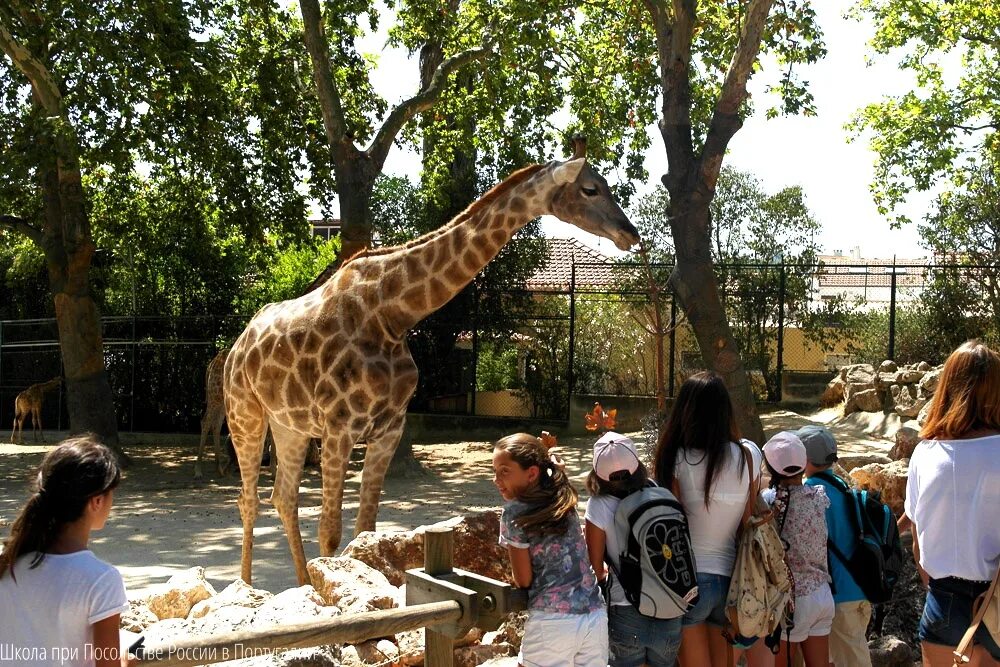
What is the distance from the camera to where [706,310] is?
11.1 meters

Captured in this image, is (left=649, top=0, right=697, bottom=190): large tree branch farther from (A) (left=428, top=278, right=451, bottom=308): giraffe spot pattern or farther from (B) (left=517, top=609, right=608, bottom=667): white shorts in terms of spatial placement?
(B) (left=517, top=609, right=608, bottom=667): white shorts

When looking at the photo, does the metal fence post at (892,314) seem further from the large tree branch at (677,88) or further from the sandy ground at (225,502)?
the large tree branch at (677,88)

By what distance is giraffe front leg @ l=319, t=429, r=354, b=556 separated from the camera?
639 centimetres

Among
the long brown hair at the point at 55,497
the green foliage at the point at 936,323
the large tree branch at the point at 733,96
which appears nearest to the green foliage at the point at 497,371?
the green foliage at the point at 936,323

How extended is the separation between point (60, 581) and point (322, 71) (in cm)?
1162

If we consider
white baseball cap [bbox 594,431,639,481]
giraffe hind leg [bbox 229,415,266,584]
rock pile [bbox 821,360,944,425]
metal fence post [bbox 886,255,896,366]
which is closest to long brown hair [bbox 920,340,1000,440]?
white baseball cap [bbox 594,431,639,481]

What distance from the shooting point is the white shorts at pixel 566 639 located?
3.44m

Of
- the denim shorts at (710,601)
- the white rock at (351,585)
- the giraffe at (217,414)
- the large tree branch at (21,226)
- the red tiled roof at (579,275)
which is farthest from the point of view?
the red tiled roof at (579,275)

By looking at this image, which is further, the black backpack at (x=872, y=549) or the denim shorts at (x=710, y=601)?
the black backpack at (x=872, y=549)

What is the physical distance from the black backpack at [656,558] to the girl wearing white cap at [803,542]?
2.05 ft

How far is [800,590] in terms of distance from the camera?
13.0ft

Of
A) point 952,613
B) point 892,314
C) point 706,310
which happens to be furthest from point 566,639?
point 892,314

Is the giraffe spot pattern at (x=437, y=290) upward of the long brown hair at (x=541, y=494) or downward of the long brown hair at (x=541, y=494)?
upward

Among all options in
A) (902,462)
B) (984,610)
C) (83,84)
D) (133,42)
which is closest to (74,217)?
(83,84)
